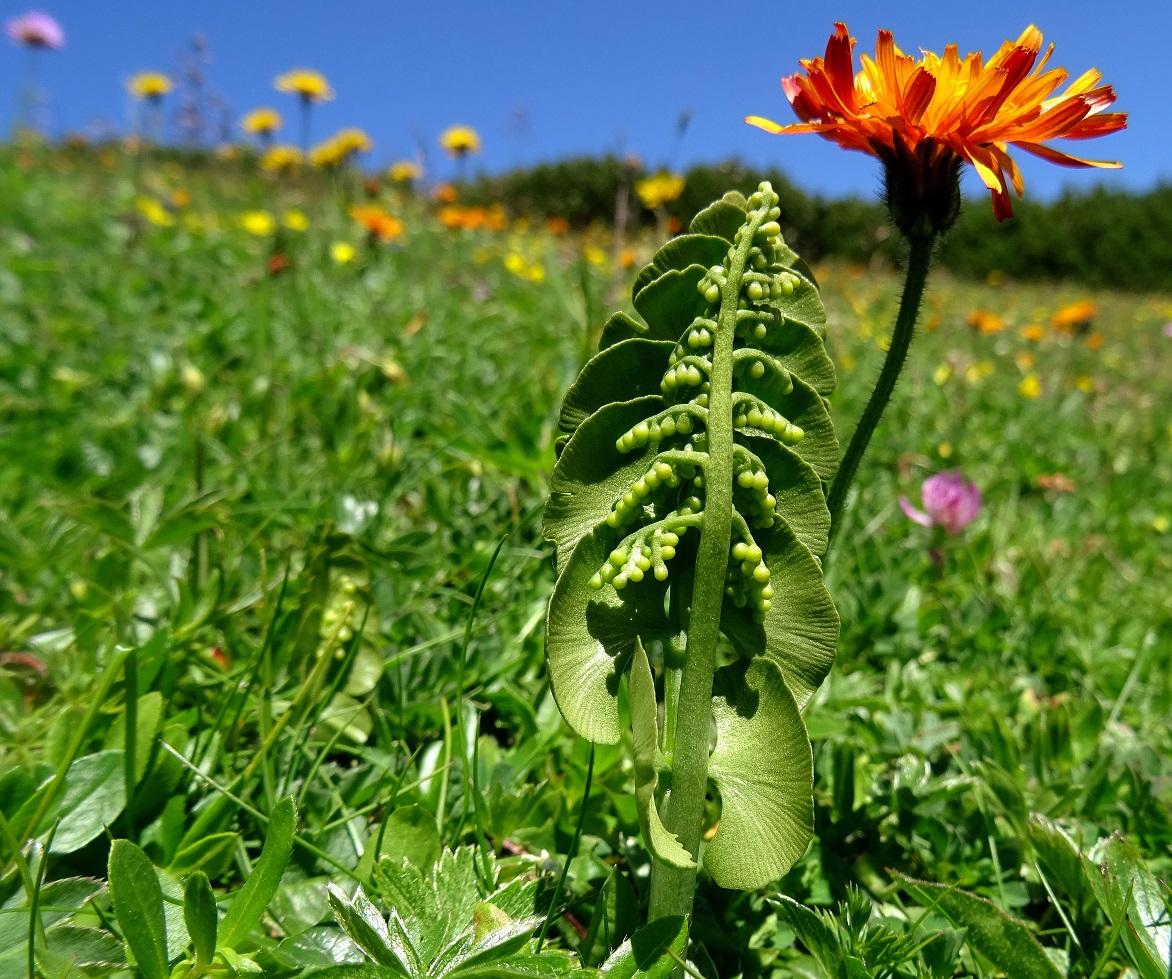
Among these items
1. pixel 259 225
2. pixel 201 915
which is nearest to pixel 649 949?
pixel 201 915

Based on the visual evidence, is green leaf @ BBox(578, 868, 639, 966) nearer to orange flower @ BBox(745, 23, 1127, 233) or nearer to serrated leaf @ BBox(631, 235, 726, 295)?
serrated leaf @ BBox(631, 235, 726, 295)

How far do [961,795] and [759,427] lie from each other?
782 mm

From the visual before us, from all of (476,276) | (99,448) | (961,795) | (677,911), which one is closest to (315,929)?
(677,911)

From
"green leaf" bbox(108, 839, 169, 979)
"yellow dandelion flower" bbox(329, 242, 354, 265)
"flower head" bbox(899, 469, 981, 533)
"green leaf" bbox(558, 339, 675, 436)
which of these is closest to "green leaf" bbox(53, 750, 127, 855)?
"green leaf" bbox(108, 839, 169, 979)

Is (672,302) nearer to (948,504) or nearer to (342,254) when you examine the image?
(948,504)

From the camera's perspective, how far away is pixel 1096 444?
3.96m

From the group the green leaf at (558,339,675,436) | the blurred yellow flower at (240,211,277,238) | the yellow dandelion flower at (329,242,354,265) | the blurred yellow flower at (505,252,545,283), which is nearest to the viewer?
the green leaf at (558,339,675,436)

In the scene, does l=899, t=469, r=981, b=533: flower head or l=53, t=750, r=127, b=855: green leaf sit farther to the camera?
l=899, t=469, r=981, b=533: flower head

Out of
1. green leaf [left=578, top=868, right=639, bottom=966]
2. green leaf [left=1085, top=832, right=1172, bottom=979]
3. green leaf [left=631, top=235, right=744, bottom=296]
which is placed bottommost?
green leaf [left=578, top=868, right=639, bottom=966]

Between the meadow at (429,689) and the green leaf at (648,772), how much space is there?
6.0 inches

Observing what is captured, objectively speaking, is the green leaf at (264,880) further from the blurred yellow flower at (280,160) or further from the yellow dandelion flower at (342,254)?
the blurred yellow flower at (280,160)

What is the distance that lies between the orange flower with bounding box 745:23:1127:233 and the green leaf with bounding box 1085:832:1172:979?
74cm

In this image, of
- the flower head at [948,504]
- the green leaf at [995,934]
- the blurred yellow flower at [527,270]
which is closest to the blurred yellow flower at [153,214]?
the blurred yellow flower at [527,270]

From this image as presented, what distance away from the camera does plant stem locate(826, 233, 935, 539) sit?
0.96 m
